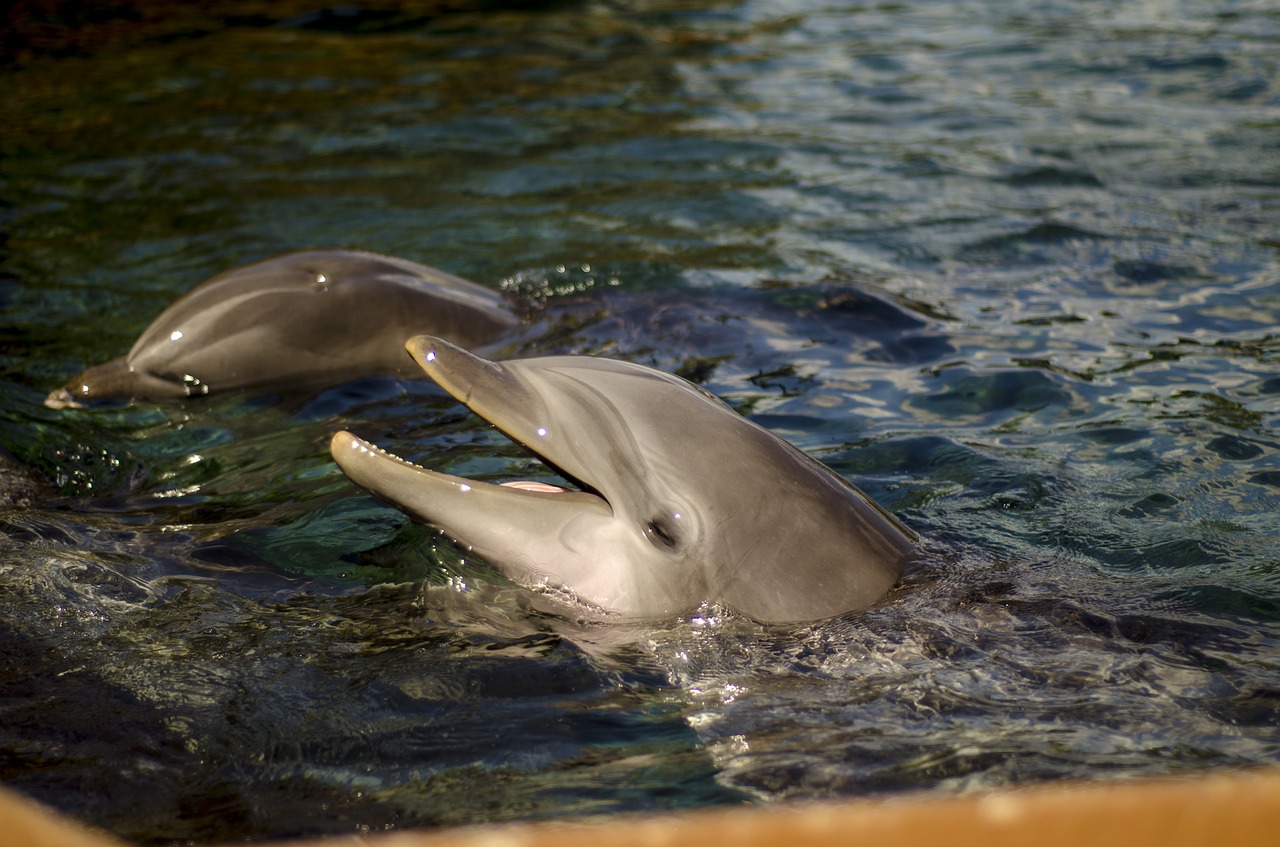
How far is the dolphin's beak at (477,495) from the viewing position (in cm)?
355

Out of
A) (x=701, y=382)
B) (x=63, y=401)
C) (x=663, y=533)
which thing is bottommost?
(x=701, y=382)

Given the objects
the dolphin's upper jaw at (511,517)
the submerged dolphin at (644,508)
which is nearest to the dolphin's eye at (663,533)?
the submerged dolphin at (644,508)

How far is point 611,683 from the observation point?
10.8ft

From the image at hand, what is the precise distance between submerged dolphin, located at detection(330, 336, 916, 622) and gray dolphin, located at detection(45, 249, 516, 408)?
2.52 m

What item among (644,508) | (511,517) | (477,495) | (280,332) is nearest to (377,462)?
(477,495)

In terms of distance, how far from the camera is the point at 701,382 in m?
6.05

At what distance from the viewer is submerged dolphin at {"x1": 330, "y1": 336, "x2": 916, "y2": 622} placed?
350 centimetres

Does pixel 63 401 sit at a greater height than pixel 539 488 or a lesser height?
lesser

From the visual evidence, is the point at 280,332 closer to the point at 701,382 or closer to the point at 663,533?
the point at 701,382

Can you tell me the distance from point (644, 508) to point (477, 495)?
0.47 m

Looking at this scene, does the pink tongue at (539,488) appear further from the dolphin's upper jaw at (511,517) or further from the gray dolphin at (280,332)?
the gray dolphin at (280,332)

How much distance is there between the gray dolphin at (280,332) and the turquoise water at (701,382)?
176 mm

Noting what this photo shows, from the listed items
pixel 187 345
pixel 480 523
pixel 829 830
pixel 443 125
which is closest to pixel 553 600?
pixel 480 523

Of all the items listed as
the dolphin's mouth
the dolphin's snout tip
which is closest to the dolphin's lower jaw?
the dolphin's mouth
